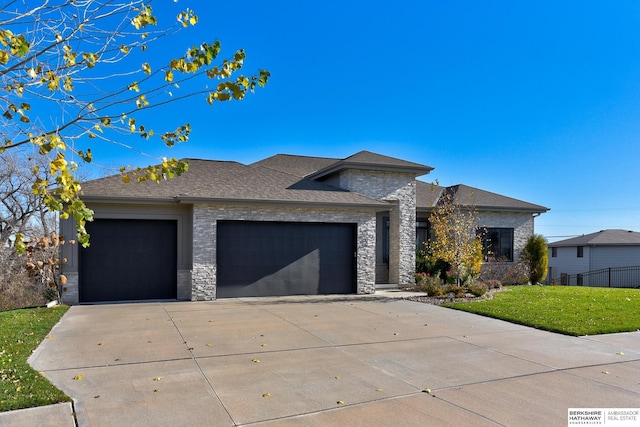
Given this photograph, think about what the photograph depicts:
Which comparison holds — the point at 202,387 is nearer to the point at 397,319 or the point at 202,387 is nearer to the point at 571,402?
the point at 571,402

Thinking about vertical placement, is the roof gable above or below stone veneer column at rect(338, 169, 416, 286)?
above

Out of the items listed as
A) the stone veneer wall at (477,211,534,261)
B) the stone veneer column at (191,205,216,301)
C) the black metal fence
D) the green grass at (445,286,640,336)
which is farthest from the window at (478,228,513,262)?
the stone veneer column at (191,205,216,301)

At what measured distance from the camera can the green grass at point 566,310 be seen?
1002 cm

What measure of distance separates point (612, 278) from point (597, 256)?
2.16m

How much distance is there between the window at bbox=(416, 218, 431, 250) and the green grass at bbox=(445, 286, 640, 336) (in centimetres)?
472

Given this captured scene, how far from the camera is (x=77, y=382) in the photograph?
5754 millimetres

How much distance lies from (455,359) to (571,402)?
204 cm

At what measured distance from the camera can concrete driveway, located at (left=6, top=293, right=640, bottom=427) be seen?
489cm

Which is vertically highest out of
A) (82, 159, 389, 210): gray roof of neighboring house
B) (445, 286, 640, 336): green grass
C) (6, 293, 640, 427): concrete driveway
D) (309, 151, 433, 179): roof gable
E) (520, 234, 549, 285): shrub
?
(309, 151, 433, 179): roof gable

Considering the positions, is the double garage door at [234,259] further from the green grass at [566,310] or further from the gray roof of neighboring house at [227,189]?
the green grass at [566,310]

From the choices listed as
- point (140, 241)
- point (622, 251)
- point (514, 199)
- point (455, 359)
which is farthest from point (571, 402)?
point (622, 251)

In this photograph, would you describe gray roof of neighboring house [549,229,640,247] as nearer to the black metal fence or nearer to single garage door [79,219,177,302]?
the black metal fence

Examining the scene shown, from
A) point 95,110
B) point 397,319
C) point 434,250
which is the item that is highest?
point 95,110

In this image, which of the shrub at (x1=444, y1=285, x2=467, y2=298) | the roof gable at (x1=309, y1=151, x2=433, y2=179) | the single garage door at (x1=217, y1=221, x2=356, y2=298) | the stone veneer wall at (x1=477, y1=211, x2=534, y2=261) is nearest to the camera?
the single garage door at (x1=217, y1=221, x2=356, y2=298)
